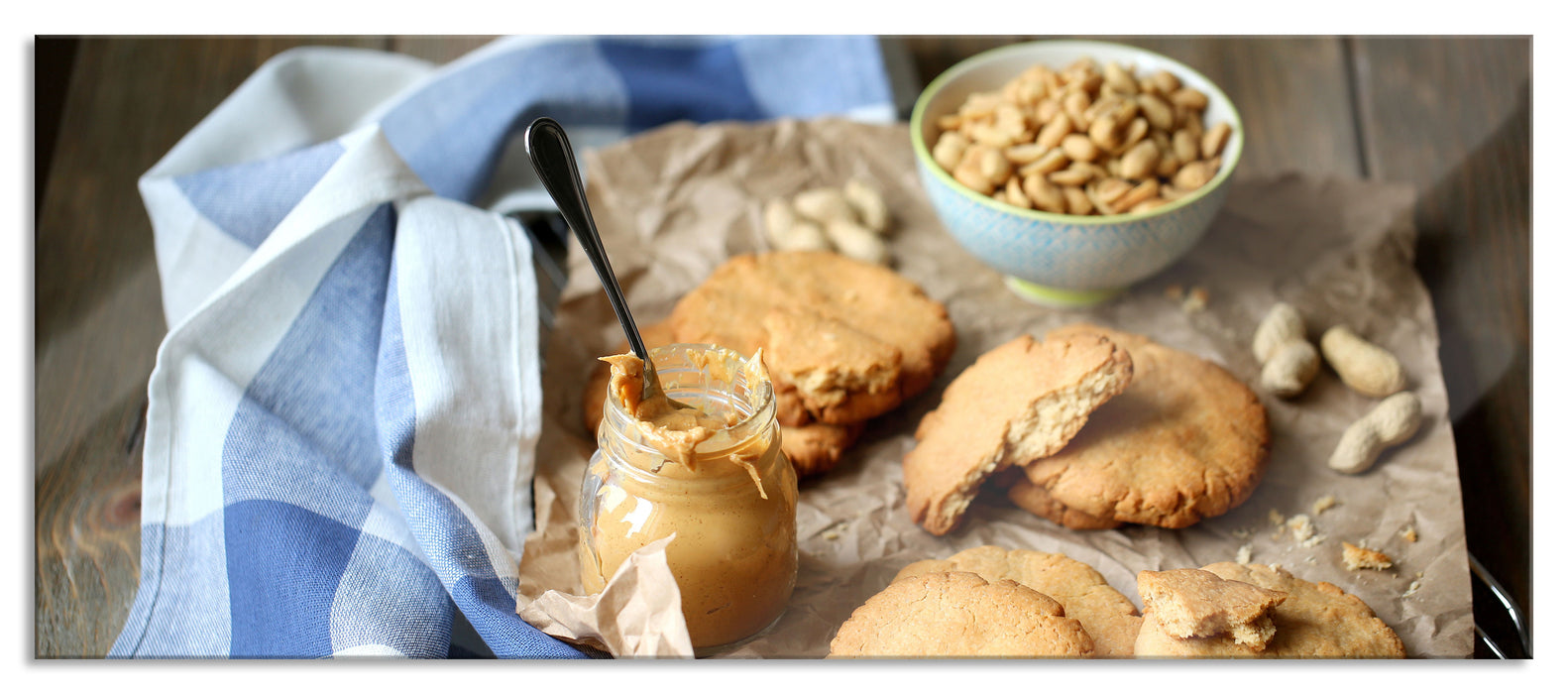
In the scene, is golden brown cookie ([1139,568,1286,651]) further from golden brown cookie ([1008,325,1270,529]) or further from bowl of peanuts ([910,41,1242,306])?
bowl of peanuts ([910,41,1242,306])

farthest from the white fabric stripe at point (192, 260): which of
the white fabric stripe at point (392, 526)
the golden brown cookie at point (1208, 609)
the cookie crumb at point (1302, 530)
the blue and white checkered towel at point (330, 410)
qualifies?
the cookie crumb at point (1302, 530)

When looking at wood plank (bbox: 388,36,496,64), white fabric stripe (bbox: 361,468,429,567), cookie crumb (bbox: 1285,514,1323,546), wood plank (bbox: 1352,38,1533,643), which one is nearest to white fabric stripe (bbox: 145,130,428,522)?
white fabric stripe (bbox: 361,468,429,567)

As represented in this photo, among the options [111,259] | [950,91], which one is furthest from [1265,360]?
[111,259]

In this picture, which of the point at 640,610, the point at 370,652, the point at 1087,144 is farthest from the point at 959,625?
the point at 1087,144

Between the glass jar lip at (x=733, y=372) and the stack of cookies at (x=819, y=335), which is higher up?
the glass jar lip at (x=733, y=372)

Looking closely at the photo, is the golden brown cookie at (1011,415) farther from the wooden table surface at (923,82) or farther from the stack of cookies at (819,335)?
the wooden table surface at (923,82)

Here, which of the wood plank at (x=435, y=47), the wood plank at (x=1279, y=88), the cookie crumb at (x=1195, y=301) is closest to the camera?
the cookie crumb at (x=1195, y=301)

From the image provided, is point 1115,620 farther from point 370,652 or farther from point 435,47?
point 435,47
